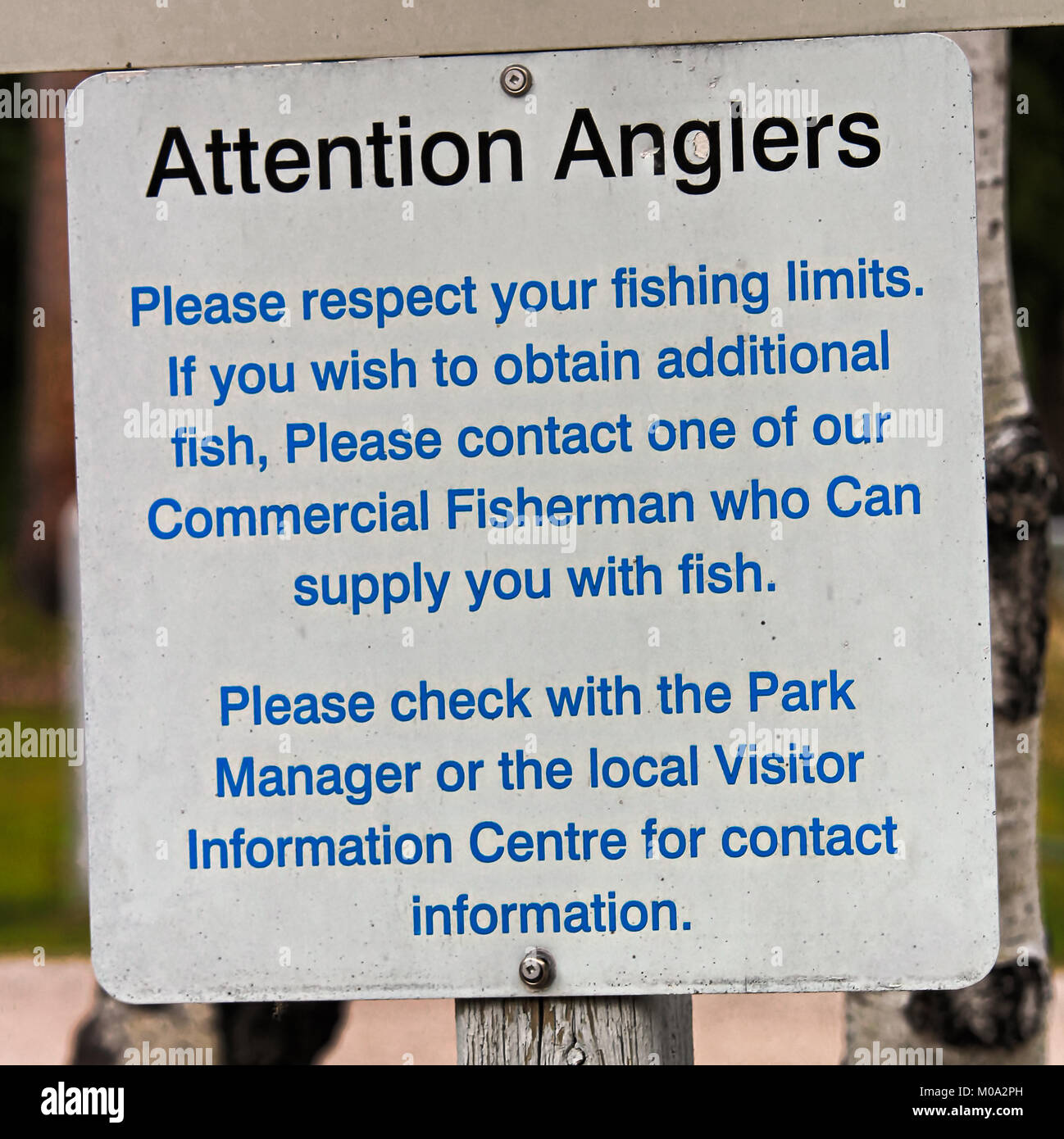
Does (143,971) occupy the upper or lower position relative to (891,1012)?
upper

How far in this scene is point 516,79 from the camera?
1819 mm

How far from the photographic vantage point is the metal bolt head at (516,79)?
182 centimetres

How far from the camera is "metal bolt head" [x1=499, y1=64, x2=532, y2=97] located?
1.82m

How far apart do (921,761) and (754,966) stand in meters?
0.35

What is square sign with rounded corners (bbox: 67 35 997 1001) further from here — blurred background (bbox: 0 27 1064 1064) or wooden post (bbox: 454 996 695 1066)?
blurred background (bbox: 0 27 1064 1064)

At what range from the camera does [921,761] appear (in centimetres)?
178

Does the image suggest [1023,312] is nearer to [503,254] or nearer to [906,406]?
[906,406]

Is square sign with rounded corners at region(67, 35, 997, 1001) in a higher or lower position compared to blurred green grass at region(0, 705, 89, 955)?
higher

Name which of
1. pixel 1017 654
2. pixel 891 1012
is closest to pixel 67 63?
pixel 1017 654

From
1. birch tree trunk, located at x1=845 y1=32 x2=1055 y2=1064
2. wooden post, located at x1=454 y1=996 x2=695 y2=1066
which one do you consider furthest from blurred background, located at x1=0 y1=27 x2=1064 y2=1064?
wooden post, located at x1=454 y1=996 x2=695 y2=1066

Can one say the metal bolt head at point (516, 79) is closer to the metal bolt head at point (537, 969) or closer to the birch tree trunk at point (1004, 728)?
the metal bolt head at point (537, 969)

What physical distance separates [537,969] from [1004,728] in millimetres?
2112

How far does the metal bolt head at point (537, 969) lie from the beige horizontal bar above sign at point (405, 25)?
123 centimetres

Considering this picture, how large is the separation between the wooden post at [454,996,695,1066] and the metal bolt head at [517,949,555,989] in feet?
0.14
